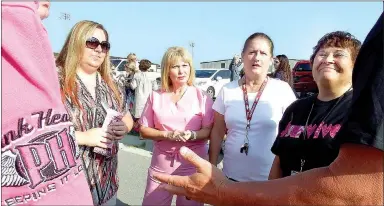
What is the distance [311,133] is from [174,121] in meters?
1.37

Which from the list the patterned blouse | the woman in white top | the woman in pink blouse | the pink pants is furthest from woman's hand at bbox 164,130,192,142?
the patterned blouse

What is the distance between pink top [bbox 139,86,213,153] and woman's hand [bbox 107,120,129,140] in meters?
0.70

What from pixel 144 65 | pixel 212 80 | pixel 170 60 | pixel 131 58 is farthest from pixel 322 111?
pixel 212 80

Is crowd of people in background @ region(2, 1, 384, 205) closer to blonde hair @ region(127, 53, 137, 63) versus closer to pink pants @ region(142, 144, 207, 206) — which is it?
pink pants @ region(142, 144, 207, 206)

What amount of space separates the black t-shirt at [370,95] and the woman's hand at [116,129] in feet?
5.16

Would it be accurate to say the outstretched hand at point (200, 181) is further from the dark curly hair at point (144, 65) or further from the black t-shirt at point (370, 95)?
the dark curly hair at point (144, 65)

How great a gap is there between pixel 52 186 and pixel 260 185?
2.02 feet

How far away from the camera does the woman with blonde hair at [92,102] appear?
2068 millimetres

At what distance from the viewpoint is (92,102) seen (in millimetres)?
2145

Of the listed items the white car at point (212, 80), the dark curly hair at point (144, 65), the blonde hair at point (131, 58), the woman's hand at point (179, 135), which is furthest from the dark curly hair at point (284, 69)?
the white car at point (212, 80)

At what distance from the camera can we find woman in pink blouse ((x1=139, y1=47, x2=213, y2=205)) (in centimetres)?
293

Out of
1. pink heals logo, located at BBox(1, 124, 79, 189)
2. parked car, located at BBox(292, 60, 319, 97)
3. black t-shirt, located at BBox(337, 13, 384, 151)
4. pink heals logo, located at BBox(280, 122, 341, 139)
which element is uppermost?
black t-shirt, located at BBox(337, 13, 384, 151)

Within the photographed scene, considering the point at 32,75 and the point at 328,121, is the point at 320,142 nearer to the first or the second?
the point at 328,121

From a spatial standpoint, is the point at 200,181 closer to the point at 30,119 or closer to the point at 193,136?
the point at 30,119
